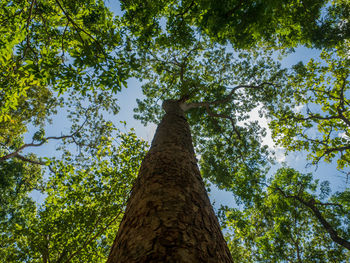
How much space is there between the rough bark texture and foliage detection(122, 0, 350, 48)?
11.6ft

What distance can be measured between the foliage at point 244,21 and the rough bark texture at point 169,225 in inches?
139

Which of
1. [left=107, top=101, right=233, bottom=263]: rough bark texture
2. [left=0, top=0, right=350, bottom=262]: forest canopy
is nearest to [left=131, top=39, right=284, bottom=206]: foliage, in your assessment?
[left=0, top=0, right=350, bottom=262]: forest canopy

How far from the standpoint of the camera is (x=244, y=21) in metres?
3.88

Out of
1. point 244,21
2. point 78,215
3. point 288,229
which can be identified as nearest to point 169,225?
point 244,21

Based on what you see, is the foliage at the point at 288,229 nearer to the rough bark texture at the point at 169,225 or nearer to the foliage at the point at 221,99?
the foliage at the point at 221,99

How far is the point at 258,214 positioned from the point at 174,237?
514 inches

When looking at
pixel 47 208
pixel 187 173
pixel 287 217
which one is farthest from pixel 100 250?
pixel 287 217

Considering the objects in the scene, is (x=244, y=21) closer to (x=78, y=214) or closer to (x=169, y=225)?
(x=169, y=225)

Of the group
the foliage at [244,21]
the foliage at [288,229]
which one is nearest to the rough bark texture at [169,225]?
the foliage at [244,21]

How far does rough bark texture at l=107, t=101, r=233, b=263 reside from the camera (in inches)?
44.5

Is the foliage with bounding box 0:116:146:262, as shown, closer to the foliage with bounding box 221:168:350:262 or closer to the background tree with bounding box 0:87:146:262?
the background tree with bounding box 0:87:146:262

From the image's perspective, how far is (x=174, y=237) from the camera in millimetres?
1220

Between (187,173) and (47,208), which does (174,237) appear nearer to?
(187,173)

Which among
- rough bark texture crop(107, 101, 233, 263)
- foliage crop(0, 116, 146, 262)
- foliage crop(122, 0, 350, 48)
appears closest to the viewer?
rough bark texture crop(107, 101, 233, 263)
